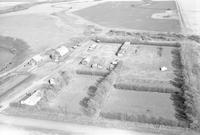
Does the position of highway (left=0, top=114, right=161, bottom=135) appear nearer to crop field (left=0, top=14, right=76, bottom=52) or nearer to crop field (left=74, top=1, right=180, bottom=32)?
crop field (left=0, top=14, right=76, bottom=52)

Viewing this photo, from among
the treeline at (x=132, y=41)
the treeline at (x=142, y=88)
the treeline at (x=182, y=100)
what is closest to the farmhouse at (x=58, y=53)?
the treeline at (x=132, y=41)

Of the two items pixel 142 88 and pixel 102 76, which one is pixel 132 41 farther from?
pixel 142 88

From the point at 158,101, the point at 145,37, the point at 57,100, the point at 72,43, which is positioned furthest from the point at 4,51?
the point at 158,101

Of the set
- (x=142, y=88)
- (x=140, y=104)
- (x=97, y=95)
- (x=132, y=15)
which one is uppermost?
(x=97, y=95)

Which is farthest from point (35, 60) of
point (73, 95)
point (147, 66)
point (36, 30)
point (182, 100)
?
point (182, 100)

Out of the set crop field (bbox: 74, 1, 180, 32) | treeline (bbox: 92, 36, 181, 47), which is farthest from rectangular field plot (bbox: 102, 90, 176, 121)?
crop field (bbox: 74, 1, 180, 32)

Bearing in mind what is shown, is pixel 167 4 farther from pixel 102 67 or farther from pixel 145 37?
pixel 102 67

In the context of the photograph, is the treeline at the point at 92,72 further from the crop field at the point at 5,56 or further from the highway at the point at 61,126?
the crop field at the point at 5,56
